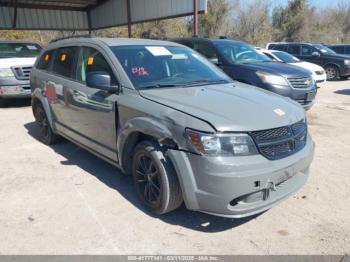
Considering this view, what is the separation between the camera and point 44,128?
5.95 metres

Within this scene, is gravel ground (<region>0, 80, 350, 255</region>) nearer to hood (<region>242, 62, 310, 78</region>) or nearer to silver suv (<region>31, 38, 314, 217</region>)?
silver suv (<region>31, 38, 314, 217</region>)

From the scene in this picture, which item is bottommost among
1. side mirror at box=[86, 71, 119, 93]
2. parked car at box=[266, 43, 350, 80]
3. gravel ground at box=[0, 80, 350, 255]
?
gravel ground at box=[0, 80, 350, 255]

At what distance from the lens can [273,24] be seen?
38.8 m

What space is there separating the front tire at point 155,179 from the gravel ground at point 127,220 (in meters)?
0.18

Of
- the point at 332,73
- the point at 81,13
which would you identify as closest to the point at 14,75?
the point at 332,73

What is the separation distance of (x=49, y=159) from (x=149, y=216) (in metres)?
2.36

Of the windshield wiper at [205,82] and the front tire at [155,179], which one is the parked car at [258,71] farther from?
the front tire at [155,179]

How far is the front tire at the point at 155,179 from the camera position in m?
3.16

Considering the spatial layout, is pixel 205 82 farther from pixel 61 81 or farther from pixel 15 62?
pixel 15 62

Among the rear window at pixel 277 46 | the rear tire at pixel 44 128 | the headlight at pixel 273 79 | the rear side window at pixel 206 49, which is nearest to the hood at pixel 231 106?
the rear tire at pixel 44 128

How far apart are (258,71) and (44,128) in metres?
4.32

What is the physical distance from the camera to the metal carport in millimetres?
15321

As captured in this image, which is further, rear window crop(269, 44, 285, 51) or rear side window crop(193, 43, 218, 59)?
rear window crop(269, 44, 285, 51)

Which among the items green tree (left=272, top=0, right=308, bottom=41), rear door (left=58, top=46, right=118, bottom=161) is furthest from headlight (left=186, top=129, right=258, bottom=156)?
green tree (left=272, top=0, right=308, bottom=41)
